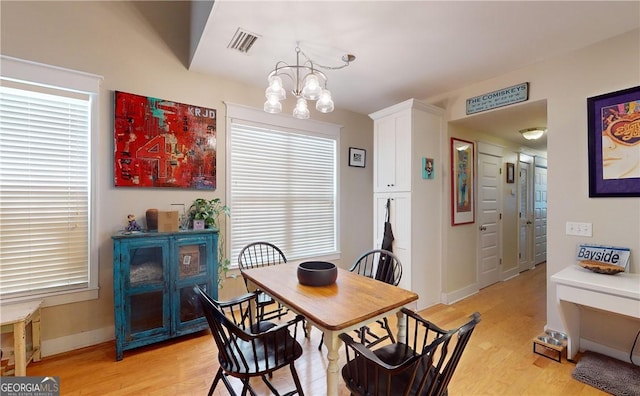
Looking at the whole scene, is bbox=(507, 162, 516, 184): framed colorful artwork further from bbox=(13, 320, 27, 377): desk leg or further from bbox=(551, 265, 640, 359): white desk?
bbox=(13, 320, 27, 377): desk leg

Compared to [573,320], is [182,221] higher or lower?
higher

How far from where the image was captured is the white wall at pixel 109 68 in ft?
7.25

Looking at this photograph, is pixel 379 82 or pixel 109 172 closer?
pixel 109 172

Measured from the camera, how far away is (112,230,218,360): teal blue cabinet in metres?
2.22

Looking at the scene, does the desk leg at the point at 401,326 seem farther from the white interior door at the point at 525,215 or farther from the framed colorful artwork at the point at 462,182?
the white interior door at the point at 525,215

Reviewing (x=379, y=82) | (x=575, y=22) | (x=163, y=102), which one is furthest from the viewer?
(x=379, y=82)

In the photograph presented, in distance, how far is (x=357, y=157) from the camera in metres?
4.20

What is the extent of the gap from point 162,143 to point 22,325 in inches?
67.1

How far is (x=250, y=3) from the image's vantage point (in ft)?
6.18

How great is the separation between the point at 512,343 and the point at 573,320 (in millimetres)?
515

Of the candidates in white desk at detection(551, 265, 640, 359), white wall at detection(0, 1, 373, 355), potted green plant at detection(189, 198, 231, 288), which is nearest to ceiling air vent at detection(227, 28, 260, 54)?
white wall at detection(0, 1, 373, 355)

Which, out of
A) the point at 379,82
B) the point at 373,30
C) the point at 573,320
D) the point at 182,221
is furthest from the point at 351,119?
the point at 573,320

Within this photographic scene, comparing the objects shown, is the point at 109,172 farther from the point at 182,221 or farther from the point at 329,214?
the point at 329,214

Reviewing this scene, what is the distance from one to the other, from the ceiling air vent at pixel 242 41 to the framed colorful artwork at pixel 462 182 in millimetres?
2640
